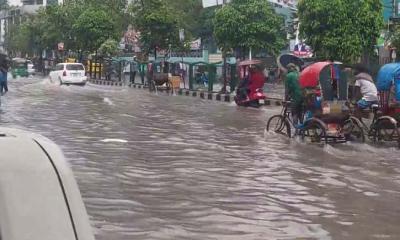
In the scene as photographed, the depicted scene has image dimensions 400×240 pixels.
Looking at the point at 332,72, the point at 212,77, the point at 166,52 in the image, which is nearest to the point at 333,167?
the point at 332,72

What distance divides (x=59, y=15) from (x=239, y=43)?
101ft

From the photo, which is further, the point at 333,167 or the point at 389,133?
the point at 389,133

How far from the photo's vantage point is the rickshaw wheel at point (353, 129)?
496 inches

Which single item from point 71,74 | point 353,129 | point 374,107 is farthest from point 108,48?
point 353,129

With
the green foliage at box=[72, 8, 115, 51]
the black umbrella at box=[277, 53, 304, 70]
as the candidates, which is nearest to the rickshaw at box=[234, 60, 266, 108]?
the black umbrella at box=[277, 53, 304, 70]

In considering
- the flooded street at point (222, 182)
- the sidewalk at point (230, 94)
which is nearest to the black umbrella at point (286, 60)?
the flooded street at point (222, 182)

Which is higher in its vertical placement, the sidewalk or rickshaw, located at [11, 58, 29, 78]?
rickshaw, located at [11, 58, 29, 78]

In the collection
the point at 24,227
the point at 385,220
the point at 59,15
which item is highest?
the point at 59,15

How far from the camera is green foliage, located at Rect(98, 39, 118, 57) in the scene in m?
47.2

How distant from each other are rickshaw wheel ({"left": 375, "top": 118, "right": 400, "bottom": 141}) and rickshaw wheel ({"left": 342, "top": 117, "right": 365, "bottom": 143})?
0.30m

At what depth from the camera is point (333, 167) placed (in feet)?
Result: 32.0

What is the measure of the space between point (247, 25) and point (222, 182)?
2216cm

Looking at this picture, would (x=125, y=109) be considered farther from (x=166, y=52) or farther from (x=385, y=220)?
(x=166, y=52)

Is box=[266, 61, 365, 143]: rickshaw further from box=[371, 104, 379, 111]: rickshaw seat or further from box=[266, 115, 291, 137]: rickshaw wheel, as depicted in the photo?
box=[371, 104, 379, 111]: rickshaw seat
